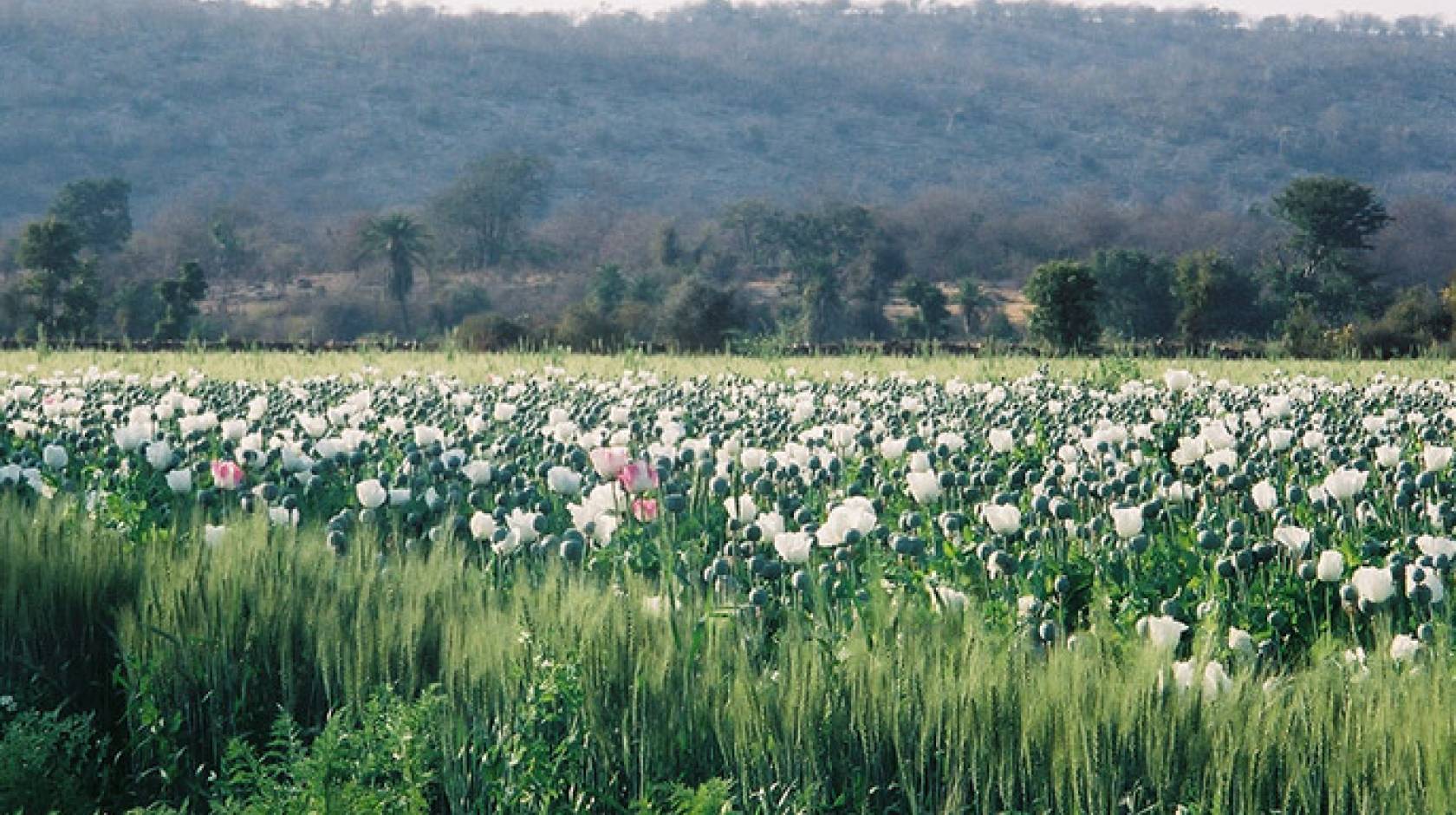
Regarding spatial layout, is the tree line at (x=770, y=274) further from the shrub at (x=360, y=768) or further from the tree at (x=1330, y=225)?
the shrub at (x=360, y=768)

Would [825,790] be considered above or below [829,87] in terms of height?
below

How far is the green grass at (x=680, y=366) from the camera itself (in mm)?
16750

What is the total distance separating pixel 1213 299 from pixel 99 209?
2497 inches

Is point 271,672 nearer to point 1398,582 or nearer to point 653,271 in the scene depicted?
point 1398,582

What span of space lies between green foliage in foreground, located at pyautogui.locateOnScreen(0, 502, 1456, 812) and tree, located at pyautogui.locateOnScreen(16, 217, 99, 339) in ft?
146

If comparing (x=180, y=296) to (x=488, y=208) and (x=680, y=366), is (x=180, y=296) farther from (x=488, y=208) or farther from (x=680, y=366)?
(x=488, y=208)

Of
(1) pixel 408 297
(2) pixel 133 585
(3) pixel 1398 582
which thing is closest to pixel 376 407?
(2) pixel 133 585

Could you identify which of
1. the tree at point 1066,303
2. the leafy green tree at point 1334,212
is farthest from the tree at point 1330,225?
the tree at point 1066,303

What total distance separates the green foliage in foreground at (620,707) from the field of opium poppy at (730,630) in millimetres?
11

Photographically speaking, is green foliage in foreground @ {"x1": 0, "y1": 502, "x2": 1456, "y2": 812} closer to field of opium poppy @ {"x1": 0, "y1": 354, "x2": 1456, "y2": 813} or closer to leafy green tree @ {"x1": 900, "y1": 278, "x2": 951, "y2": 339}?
field of opium poppy @ {"x1": 0, "y1": 354, "x2": 1456, "y2": 813}

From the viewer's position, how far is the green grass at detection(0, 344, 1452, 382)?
16.8 metres

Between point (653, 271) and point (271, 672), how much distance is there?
249 feet

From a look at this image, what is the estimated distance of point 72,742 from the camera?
388cm

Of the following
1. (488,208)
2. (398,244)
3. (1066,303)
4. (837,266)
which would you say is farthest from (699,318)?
(488,208)
